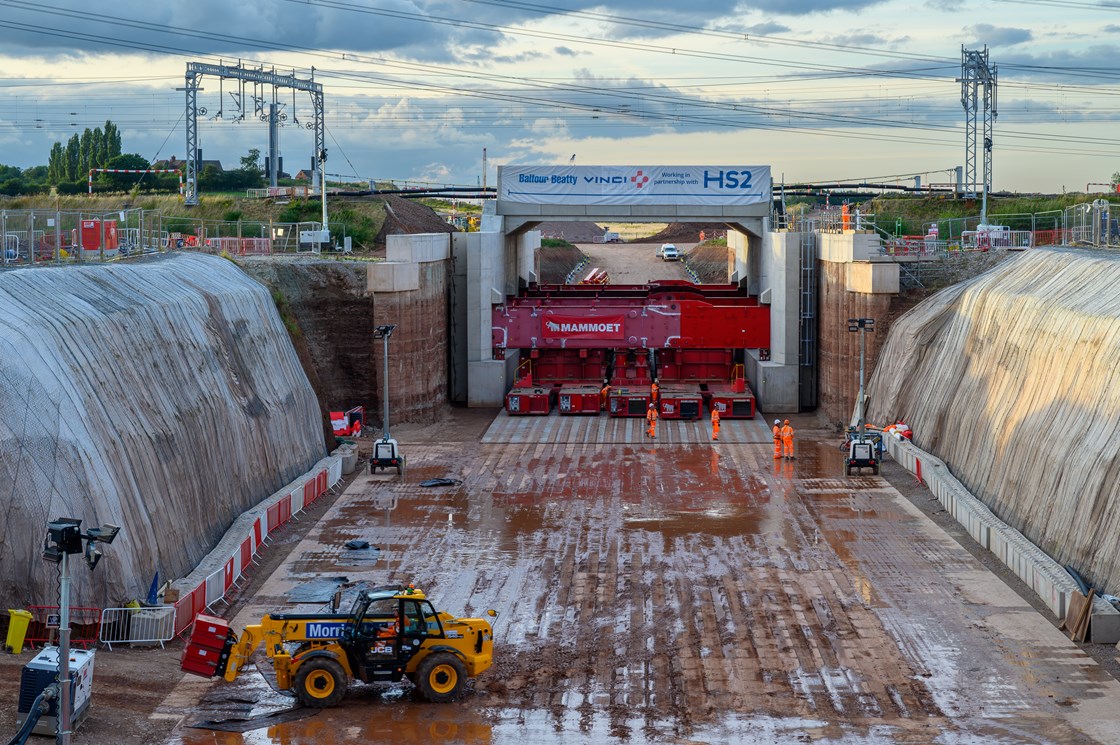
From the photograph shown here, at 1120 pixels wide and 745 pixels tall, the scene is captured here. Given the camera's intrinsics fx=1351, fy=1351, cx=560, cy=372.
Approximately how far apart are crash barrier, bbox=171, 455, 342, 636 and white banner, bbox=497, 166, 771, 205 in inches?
765

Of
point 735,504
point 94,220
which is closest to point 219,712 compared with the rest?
point 735,504

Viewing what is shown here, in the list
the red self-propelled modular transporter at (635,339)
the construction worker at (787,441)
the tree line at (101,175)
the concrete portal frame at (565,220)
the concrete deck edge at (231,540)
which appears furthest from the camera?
the tree line at (101,175)

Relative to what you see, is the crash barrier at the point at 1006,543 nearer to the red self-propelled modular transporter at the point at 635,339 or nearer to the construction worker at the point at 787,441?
the construction worker at the point at 787,441

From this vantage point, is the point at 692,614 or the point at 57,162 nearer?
the point at 692,614

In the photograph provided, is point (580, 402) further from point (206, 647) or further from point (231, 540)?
point (206, 647)

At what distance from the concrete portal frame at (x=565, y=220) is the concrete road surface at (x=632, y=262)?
1898 inches

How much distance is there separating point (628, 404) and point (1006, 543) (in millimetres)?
23009

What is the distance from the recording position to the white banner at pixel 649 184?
5594cm

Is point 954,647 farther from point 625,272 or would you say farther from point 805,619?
point 625,272

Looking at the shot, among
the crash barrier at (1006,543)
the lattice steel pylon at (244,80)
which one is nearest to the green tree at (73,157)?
the lattice steel pylon at (244,80)

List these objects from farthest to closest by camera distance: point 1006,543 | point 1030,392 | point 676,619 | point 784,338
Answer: point 784,338 → point 1030,392 → point 1006,543 → point 676,619

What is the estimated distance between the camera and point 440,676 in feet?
72.0

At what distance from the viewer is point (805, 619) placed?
2662cm

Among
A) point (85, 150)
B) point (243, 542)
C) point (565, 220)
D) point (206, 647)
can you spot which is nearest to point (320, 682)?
point (206, 647)
